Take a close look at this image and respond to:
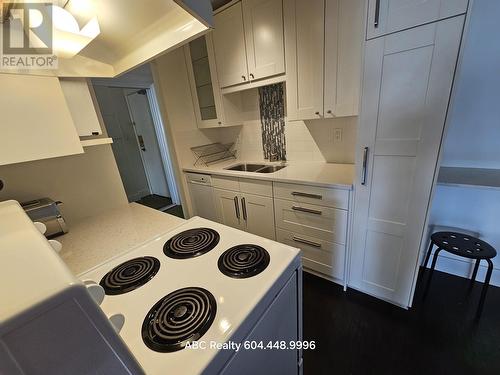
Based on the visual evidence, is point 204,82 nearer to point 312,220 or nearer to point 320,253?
point 312,220

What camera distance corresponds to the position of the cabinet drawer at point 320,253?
160 cm

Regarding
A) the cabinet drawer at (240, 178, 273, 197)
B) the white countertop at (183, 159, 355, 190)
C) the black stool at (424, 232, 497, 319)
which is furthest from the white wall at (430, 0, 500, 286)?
the cabinet drawer at (240, 178, 273, 197)

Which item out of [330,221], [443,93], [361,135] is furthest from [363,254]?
[443,93]

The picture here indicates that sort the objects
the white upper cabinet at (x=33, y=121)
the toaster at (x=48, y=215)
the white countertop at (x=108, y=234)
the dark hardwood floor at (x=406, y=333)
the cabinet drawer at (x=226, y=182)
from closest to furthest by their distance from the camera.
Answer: the white upper cabinet at (x=33, y=121) < the white countertop at (x=108, y=234) < the toaster at (x=48, y=215) < the dark hardwood floor at (x=406, y=333) < the cabinet drawer at (x=226, y=182)

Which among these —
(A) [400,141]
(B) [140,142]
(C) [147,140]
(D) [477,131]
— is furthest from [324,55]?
(B) [140,142]

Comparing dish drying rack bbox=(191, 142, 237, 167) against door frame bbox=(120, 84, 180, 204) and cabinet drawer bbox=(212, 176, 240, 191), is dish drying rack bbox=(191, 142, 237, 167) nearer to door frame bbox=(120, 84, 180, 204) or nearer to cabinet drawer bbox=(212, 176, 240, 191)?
cabinet drawer bbox=(212, 176, 240, 191)

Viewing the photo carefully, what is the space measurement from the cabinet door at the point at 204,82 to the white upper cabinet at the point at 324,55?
838 millimetres

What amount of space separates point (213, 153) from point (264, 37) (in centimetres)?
136

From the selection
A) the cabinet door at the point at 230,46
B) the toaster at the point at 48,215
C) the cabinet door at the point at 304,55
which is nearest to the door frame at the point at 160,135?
the cabinet door at the point at 230,46

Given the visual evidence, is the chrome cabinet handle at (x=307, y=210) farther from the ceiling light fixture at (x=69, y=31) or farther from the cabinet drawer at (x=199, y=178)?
the ceiling light fixture at (x=69, y=31)

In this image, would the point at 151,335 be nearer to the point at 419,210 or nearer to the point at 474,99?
the point at 419,210

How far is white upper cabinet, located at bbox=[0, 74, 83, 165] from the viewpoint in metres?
0.72

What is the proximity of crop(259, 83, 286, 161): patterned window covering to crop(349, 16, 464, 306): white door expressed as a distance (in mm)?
1024

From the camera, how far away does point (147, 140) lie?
143 inches
